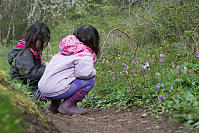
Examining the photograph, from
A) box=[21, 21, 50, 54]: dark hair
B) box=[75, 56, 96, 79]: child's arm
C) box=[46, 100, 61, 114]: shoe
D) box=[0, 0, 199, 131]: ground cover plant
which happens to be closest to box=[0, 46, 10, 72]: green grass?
box=[21, 21, 50, 54]: dark hair

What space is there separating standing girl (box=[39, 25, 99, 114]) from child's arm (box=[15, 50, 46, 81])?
0.31 m

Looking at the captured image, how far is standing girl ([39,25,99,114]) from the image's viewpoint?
3299mm

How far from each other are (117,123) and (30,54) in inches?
62.7

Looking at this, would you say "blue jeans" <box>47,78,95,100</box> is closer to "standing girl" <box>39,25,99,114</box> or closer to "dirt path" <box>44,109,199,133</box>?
"standing girl" <box>39,25,99,114</box>

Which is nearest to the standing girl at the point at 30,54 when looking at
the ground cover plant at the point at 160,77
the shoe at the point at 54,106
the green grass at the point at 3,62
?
the shoe at the point at 54,106

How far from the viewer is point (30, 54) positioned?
3.57 metres

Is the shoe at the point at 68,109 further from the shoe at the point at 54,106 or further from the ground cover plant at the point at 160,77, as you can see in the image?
the ground cover plant at the point at 160,77

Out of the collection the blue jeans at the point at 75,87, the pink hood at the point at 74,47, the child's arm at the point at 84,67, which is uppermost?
the pink hood at the point at 74,47

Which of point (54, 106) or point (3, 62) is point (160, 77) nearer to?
point (54, 106)

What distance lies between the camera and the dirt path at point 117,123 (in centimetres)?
252

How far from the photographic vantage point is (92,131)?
2.66m

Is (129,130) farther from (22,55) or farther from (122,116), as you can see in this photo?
(22,55)

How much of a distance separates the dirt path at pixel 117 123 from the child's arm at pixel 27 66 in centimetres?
78

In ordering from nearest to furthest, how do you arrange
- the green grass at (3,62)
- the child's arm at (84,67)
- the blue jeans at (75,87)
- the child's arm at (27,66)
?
the child's arm at (84,67)
the blue jeans at (75,87)
the child's arm at (27,66)
the green grass at (3,62)
